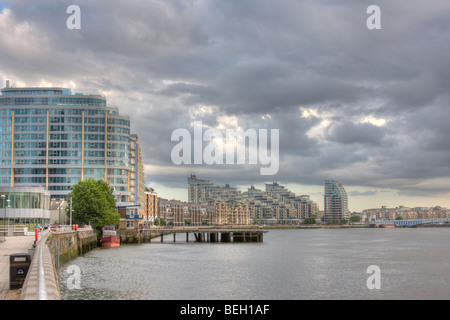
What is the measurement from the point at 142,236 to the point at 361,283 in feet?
330

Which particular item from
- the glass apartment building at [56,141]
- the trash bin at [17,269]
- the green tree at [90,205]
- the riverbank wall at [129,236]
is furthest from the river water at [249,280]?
the glass apartment building at [56,141]

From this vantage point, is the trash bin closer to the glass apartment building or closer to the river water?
the river water

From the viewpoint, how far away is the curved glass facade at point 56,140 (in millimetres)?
178000

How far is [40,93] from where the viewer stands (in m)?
183

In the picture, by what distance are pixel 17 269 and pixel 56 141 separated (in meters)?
160

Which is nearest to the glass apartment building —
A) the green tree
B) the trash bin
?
the green tree

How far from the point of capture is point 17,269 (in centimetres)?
2759

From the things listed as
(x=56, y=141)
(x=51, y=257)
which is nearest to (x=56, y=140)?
(x=56, y=141)

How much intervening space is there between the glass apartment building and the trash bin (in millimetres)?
155947

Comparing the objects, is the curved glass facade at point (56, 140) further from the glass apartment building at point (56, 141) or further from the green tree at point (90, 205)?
the green tree at point (90, 205)

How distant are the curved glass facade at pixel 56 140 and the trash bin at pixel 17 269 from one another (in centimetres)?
15614

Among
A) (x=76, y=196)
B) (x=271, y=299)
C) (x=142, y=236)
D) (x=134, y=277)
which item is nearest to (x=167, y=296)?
(x=271, y=299)

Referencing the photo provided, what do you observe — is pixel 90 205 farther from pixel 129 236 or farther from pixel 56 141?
pixel 56 141
